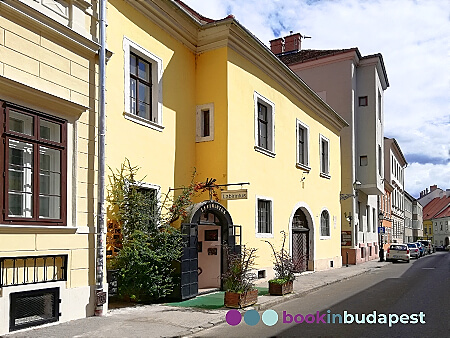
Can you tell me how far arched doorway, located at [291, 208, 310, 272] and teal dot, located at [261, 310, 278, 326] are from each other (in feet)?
30.0

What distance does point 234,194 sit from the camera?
48.1ft

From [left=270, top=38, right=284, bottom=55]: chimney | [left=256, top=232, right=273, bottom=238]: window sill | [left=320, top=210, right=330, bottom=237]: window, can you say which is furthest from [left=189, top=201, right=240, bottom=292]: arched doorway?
[left=270, top=38, right=284, bottom=55]: chimney

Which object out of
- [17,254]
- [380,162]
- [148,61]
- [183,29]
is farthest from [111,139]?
[380,162]

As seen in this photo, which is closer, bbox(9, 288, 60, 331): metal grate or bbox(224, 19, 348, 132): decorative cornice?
bbox(9, 288, 60, 331): metal grate

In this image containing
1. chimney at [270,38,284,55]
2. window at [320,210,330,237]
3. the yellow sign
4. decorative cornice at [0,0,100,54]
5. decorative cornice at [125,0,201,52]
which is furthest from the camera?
chimney at [270,38,284,55]

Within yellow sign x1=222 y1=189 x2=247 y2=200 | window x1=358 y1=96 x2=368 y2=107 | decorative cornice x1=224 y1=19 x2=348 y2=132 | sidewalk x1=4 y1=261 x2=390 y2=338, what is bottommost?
sidewalk x1=4 y1=261 x2=390 y2=338

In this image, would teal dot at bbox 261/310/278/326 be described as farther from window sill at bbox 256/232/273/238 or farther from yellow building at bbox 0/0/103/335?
window sill at bbox 256/232/273/238

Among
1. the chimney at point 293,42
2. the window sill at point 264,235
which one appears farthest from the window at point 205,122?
the chimney at point 293,42

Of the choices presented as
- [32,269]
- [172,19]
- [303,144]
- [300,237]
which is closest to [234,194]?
[172,19]

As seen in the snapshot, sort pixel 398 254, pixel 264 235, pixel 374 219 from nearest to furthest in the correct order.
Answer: pixel 264 235
pixel 398 254
pixel 374 219

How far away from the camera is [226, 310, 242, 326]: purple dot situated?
408 inches

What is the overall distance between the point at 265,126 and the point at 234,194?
5071 millimetres

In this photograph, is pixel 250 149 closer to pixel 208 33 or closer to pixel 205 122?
pixel 205 122

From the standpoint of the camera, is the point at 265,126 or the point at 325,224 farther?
the point at 325,224
